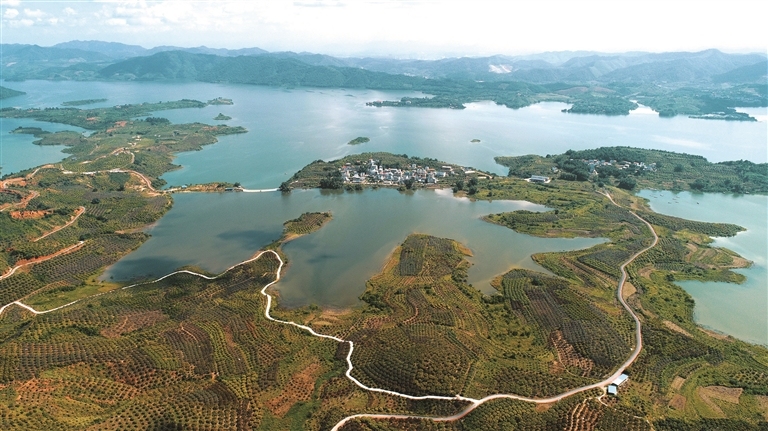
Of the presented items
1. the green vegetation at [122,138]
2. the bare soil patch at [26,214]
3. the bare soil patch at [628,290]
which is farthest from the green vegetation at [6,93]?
the bare soil patch at [628,290]

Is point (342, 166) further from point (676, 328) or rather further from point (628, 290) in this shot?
point (676, 328)

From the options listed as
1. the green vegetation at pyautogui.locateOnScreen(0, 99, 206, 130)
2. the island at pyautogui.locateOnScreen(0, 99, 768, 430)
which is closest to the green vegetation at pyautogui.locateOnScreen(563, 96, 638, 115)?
the island at pyautogui.locateOnScreen(0, 99, 768, 430)

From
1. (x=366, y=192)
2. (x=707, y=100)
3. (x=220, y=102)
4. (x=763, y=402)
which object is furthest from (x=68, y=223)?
(x=707, y=100)

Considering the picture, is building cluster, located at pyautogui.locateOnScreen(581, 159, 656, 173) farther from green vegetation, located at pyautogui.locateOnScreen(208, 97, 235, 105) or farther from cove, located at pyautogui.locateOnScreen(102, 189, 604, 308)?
green vegetation, located at pyautogui.locateOnScreen(208, 97, 235, 105)

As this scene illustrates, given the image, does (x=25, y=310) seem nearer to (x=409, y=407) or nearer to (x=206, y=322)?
(x=206, y=322)

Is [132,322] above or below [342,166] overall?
below
